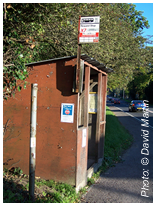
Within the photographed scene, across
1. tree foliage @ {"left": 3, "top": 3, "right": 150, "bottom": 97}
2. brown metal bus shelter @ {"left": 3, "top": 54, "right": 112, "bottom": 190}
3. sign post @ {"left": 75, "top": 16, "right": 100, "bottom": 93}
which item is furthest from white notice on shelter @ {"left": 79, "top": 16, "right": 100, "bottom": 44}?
tree foliage @ {"left": 3, "top": 3, "right": 150, "bottom": 97}

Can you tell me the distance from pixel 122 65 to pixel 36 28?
804cm

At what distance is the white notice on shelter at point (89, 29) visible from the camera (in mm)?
4375

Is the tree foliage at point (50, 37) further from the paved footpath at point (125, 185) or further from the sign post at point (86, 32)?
the paved footpath at point (125, 185)

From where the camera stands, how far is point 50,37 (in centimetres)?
817

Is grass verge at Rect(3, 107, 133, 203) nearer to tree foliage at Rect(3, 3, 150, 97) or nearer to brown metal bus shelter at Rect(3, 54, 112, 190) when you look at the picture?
brown metal bus shelter at Rect(3, 54, 112, 190)

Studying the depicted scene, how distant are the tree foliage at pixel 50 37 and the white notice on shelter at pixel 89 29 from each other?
1261 millimetres

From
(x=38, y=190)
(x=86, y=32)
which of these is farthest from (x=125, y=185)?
(x=86, y=32)

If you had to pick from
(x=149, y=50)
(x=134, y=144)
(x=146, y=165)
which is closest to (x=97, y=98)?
(x=146, y=165)

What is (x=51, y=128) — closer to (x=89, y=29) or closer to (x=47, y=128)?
(x=47, y=128)

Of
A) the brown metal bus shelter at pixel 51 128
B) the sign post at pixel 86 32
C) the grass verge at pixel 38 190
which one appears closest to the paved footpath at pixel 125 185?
the grass verge at pixel 38 190

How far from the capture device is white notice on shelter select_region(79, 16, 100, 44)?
4375 millimetres

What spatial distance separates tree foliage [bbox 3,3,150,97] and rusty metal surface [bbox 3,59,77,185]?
41 cm

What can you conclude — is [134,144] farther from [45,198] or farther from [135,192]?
[45,198]

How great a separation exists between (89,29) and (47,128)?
2284 mm
